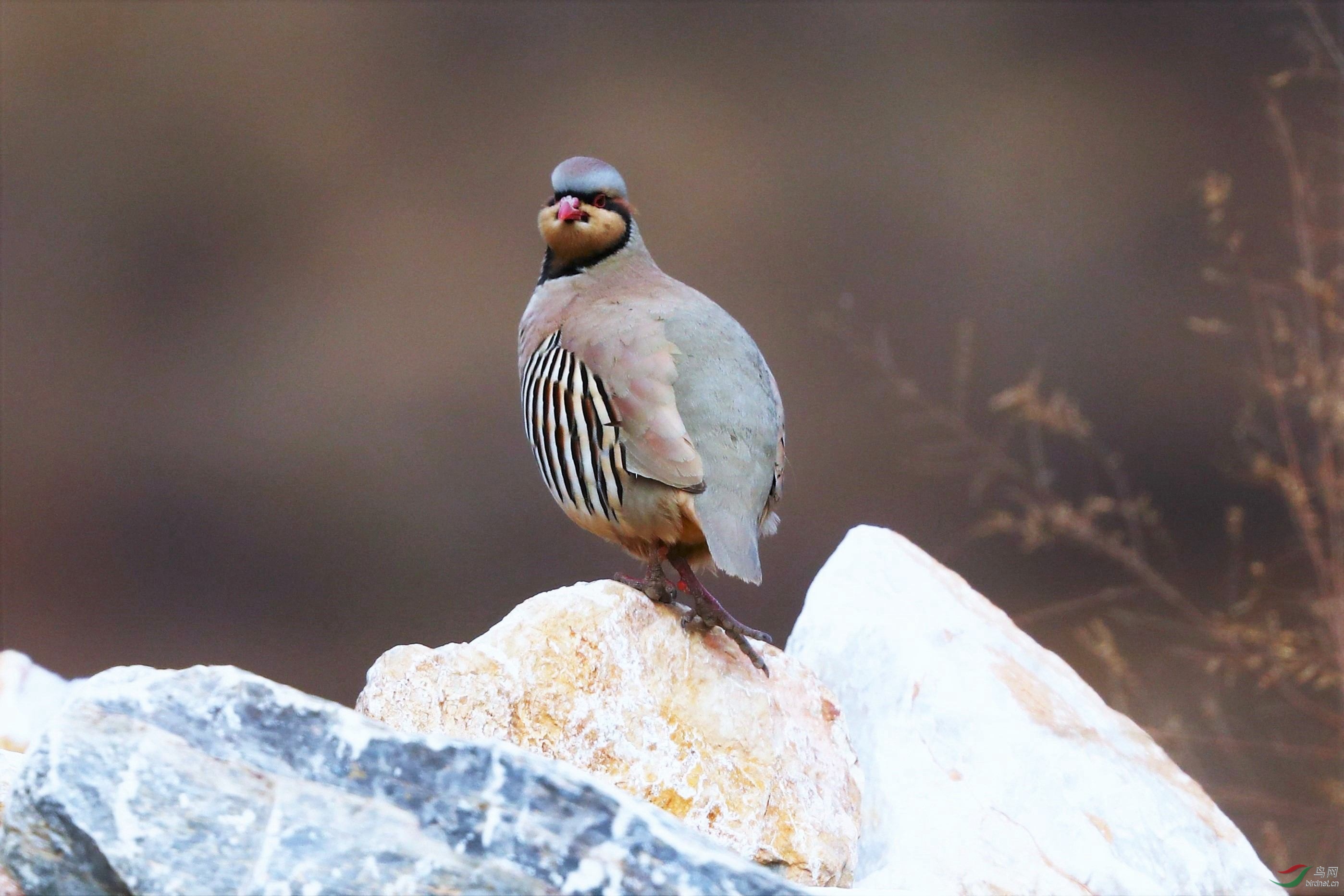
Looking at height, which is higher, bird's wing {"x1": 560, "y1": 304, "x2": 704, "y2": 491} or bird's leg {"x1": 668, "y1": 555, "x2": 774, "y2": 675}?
bird's wing {"x1": 560, "y1": 304, "x2": 704, "y2": 491}

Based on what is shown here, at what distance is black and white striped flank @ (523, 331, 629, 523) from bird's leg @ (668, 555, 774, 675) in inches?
6.0

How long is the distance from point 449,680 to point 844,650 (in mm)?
880

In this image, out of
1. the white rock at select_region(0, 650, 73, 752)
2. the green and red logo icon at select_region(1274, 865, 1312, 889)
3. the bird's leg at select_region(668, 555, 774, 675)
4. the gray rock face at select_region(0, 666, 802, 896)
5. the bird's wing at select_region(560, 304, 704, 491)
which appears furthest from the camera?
the white rock at select_region(0, 650, 73, 752)

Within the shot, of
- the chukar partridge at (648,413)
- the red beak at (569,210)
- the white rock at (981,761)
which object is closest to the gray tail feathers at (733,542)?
the chukar partridge at (648,413)

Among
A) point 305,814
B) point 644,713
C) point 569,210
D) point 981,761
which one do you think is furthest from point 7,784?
point 981,761

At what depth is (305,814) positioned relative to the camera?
1.35 metres

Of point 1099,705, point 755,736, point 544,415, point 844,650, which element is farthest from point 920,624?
point 544,415

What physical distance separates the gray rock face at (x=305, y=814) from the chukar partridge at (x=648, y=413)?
0.73m

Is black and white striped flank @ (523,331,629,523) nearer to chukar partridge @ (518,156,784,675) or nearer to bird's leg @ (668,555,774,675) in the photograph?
chukar partridge @ (518,156,784,675)

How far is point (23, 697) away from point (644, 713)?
1.29 metres

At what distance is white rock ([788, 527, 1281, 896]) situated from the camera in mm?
2260

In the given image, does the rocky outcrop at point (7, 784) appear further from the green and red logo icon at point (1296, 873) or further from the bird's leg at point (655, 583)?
the green and red logo icon at point (1296, 873)

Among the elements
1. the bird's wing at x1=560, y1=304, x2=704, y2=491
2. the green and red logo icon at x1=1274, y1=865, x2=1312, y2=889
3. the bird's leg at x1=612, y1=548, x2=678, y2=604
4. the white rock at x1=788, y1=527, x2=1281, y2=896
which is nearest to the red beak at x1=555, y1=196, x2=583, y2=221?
the bird's wing at x1=560, y1=304, x2=704, y2=491

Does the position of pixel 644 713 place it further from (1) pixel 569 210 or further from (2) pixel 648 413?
(1) pixel 569 210
